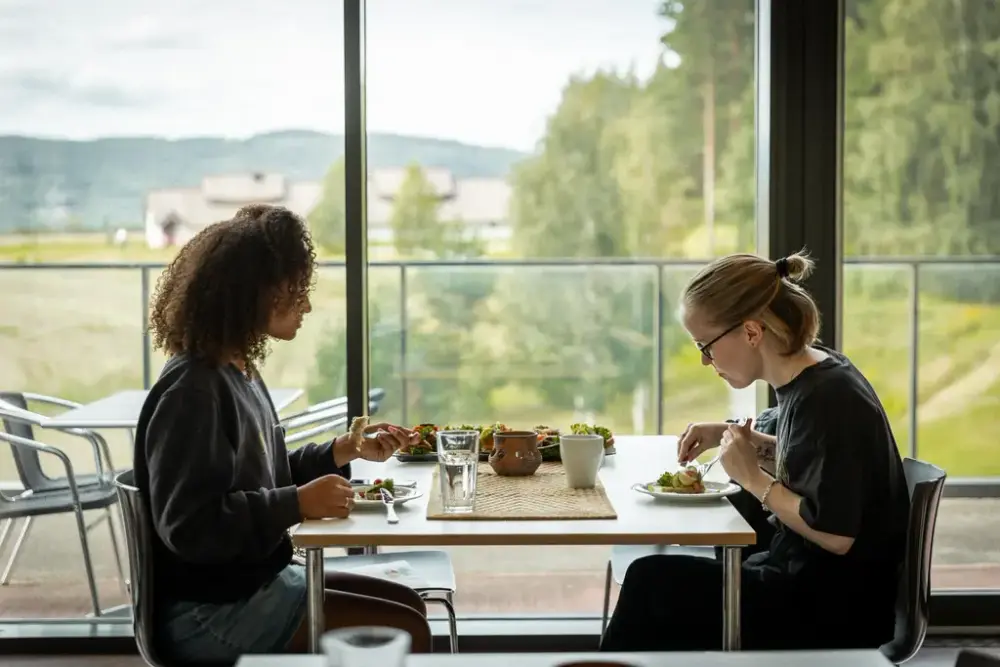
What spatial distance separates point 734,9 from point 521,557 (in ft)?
6.01

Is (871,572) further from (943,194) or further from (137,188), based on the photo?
(137,188)

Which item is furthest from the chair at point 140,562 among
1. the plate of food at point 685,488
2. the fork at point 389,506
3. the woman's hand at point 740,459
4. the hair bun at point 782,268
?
the hair bun at point 782,268

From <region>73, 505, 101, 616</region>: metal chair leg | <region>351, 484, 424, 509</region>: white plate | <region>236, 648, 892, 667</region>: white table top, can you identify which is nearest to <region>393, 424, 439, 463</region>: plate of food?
<region>351, 484, 424, 509</region>: white plate

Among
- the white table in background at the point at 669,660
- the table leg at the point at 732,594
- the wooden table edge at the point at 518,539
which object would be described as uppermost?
the white table in background at the point at 669,660

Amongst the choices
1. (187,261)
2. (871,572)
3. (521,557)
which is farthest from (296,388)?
(871,572)

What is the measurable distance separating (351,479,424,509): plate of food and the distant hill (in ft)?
4.56

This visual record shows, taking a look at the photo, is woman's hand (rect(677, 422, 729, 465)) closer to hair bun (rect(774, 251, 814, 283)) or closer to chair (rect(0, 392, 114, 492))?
hair bun (rect(774, 251, 814, 283))

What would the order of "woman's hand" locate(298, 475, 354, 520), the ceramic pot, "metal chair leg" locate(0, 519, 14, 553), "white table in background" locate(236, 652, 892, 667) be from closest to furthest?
"white table in background" locate(236, 652, 892, 667), "woman's hand" locate(298, 475, 354, 520), the ceramic pot, "metal chair leg" locate(0, 519, 14, 553)

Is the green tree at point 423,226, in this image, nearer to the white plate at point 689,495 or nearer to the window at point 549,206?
the window at point 549,206

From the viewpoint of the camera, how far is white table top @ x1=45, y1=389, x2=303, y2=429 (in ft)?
9.80

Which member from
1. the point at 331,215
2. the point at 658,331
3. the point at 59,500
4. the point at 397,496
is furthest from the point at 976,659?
the point at 59,500

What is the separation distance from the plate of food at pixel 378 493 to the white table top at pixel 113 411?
0.94 m

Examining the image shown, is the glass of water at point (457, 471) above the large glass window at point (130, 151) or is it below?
below

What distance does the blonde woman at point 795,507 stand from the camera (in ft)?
6.07
